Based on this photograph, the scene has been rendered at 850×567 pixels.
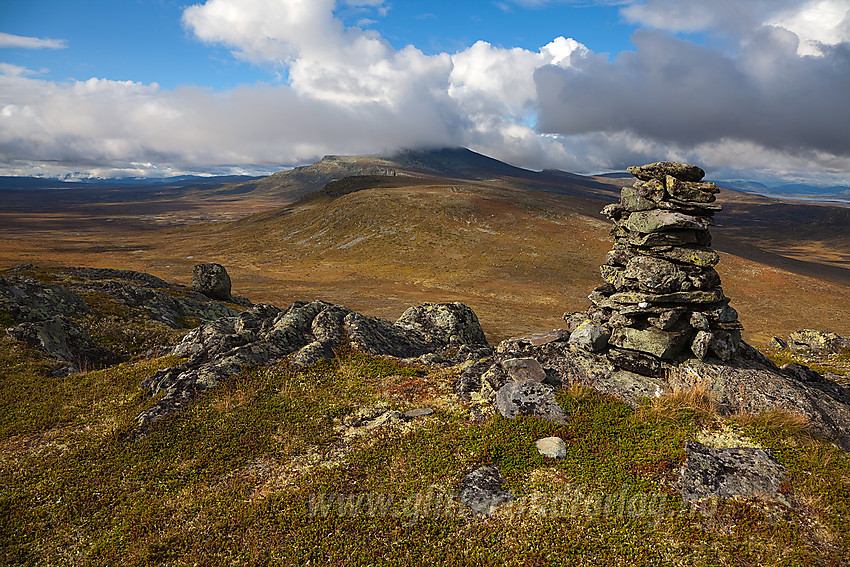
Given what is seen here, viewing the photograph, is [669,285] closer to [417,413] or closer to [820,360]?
[417,413]

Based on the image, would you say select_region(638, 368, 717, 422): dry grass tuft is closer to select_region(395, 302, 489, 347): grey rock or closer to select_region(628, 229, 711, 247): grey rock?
select_region(628, 229, 711, 247): grey rock

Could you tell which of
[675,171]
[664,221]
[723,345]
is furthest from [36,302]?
[723,345]

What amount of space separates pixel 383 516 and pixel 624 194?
1902 cm

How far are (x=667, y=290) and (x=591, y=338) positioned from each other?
4061 millimetres

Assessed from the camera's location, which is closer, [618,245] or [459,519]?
[459,519]

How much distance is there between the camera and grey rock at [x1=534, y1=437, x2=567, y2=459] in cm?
1270

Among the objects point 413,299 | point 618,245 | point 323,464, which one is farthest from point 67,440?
point 413,299

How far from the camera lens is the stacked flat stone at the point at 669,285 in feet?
57.2

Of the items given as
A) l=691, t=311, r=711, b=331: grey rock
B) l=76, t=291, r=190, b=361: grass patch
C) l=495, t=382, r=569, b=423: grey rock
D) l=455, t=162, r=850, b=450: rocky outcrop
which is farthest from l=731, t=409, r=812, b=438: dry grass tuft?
l=76, t=291, r=190, b=361: grass patch

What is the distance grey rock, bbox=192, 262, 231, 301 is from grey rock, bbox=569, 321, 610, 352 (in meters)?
50.5

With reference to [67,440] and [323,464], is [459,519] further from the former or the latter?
[67,440]

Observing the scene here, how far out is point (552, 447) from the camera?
42.5 feet

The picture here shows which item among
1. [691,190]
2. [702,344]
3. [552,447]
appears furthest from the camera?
[691,190]

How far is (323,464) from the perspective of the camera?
506 inches
